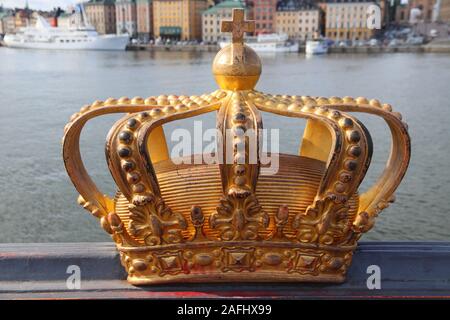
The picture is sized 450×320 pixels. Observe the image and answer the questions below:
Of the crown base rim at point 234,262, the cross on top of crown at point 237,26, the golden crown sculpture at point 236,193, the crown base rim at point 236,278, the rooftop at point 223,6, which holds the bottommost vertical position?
the crown base rim at point 236,278

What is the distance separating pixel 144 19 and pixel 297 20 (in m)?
20.1

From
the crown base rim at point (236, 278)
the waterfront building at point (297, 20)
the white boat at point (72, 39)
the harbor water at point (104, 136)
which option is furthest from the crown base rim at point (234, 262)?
the waterfront building at point (297, 20)

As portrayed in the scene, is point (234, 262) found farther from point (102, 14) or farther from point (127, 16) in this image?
point (102, 14)

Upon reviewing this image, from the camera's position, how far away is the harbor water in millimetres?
6227

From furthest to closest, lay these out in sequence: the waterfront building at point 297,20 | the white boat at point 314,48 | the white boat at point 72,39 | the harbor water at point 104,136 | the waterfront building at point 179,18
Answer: the waterfront building at point 179,18 → the waterfront building at point 297,20 → the white boat at point 72,39 → the white boat at point 314,48 → the harbor water at point 104,136

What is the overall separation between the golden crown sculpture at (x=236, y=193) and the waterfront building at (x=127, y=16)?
2508 inches

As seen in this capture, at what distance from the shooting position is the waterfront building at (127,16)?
63025mm

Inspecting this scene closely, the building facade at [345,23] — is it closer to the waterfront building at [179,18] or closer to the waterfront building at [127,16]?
the waterfront building at [179,18]

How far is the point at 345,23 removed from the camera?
5497 cm

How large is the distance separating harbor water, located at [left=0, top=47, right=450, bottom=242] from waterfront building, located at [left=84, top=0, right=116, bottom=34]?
4433cm

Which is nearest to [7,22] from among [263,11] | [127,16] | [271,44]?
[127,16]

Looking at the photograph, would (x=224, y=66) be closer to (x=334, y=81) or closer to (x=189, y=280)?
(x=189, y=280)

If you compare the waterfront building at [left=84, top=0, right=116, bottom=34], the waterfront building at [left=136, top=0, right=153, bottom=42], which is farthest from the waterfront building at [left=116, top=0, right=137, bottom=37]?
the waterfront building at [left=84, top=0, right=116, bottom=34]

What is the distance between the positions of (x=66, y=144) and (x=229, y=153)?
755mm
